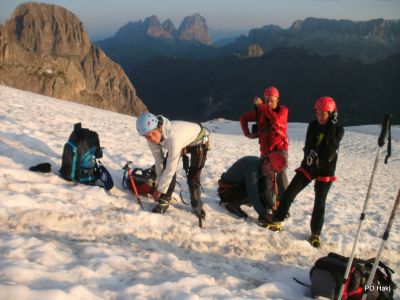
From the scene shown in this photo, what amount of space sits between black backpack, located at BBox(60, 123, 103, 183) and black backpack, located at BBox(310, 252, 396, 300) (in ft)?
17.4

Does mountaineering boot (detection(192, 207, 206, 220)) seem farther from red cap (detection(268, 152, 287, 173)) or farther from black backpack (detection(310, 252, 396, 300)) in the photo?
black backpack (detection(310, 252, 396, 300))

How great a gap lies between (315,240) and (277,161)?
5.89ft

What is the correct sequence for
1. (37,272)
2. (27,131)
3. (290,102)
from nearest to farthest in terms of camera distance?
(37,272) < (27,131) < (290,102)

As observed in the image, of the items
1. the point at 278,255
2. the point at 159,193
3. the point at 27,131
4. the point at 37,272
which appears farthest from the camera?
the point at 27,131

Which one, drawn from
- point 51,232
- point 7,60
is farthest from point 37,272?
point 7,60

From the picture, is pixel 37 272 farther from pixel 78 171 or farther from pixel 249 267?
pixel 78 171

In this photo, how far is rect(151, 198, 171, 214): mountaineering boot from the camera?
321 inches

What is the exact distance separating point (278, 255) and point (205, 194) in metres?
3.29

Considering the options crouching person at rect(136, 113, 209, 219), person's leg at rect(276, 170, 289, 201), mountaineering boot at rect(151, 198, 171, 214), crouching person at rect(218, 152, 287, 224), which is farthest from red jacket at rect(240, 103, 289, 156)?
mountaineering boot at rect(151, 198, 171, 214)

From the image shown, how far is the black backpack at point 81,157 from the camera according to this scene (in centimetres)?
858

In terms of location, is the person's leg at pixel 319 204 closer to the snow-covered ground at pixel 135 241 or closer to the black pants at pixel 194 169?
the snow-covered ground at pixel 135 241

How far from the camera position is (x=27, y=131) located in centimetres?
1217

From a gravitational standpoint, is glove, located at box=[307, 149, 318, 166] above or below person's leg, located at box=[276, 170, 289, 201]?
above

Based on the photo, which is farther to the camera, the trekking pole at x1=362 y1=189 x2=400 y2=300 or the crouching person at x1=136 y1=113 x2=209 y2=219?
the crouching person at x1=136 y1=113 x2=209 y2=219
